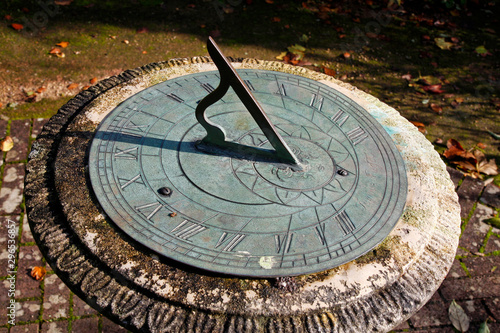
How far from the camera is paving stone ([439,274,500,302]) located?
3377 mm

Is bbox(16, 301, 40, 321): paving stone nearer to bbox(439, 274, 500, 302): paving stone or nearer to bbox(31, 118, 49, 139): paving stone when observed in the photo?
bbox(31, 118, 49, 139): paving stone

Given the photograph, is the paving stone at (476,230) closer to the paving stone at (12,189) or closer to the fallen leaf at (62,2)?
the paving stone at (12,189)

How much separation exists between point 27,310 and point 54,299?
0.18 metres

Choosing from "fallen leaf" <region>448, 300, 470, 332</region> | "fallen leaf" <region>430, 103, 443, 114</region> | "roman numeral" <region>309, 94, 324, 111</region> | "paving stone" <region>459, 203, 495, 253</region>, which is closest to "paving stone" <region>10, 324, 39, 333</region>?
"roman numeral" <region>309, 94, 324, 111</region>

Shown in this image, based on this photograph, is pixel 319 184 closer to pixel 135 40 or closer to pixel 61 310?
→ pixel 61 310

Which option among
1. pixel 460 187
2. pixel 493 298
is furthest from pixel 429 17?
pixel 493 298

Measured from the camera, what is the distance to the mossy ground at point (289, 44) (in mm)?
5031

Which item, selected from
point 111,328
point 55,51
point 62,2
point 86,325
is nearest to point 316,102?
point 111,328

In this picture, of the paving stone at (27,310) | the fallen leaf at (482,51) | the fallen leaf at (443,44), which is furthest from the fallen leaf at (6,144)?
the fallen leaf at (482,51)

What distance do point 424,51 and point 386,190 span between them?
4212 mm

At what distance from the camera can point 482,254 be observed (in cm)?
367

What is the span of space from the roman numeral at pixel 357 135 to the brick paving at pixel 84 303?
1391 millimetres

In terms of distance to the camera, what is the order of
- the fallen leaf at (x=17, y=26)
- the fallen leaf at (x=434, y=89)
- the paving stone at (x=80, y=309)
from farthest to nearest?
the fallen leaf at (x=17, y=26), the fallen leaf at (x=434, y=89), the paving stone at (x=80, y=309)

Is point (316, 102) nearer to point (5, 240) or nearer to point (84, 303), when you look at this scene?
point (84, 303)
